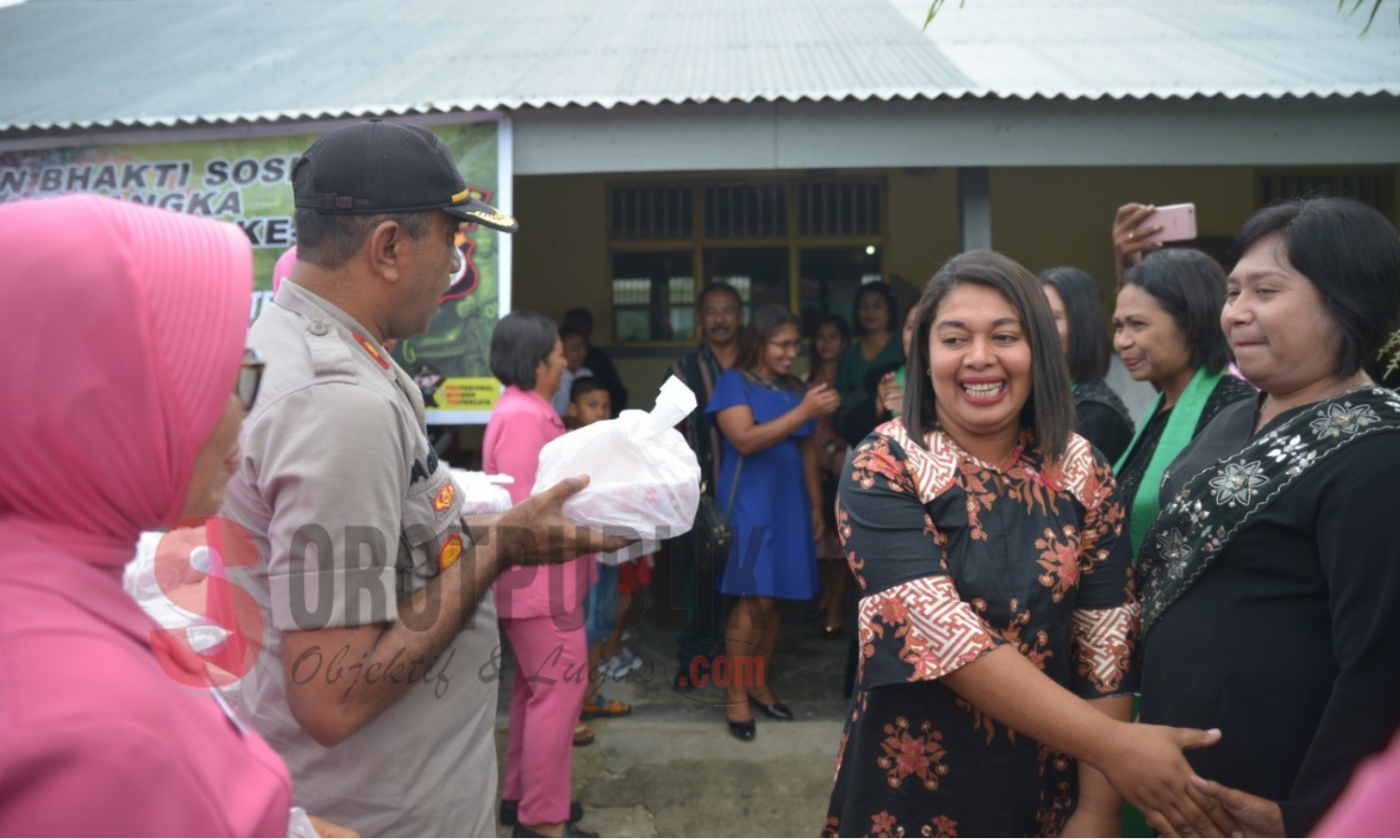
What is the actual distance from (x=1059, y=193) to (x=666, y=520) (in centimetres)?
730

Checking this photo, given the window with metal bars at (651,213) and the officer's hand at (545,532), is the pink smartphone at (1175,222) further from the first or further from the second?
the window with metal bars at (651,213)

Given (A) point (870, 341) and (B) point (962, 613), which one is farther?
(A) point (870, 341)

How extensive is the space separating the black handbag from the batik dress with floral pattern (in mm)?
2211

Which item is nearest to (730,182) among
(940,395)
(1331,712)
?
(940,395)

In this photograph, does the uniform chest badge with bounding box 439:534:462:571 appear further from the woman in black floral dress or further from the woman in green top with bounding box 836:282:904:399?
the woman in green top with bounding box 836:282:904:399

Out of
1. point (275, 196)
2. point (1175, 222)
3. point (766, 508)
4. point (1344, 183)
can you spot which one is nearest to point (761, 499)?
point (766, 508)

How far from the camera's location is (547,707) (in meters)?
3.82

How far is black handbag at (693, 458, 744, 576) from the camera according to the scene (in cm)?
430

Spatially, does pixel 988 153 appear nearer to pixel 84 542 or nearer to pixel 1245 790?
pixel 1245 790

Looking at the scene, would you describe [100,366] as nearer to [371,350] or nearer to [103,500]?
[103,500]

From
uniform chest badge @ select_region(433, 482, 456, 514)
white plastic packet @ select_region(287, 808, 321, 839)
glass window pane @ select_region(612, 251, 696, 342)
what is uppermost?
glass window pane @ select_region(612, 251, 696, 342)

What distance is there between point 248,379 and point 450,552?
2.36ft

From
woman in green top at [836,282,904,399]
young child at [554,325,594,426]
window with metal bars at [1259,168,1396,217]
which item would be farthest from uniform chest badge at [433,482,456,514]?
window with metal bars at [1259,168,1396,217]

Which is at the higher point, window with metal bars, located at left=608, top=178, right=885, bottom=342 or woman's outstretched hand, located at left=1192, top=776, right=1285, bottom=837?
window with metal bars, located at left=608, top=178, right=885, bottom=342
